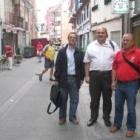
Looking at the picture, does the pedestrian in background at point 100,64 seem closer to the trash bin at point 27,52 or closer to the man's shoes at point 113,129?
the man's shoes at point 113,129

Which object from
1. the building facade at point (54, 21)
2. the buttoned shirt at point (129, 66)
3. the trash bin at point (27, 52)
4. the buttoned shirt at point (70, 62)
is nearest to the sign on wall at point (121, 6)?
the buttoned shirt at point (70, 62)

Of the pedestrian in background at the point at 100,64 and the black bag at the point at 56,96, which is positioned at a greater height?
the pedestrian in background at the point at 100,64

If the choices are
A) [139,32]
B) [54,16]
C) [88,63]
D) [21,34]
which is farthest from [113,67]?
[54,16]

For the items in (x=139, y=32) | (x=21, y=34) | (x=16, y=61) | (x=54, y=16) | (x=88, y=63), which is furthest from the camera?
(x=54, y=16)

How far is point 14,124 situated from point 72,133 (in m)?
1.30

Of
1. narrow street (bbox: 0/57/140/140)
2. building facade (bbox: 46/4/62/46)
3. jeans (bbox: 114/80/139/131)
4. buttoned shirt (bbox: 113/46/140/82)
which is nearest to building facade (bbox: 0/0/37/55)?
narrow street (bbox: 0/57/140/140)

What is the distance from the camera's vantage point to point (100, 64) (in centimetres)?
641

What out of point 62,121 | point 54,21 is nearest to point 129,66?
point 62,121

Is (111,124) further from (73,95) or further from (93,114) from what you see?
(73,95)

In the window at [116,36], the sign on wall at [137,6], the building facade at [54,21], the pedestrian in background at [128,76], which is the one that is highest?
the building facade at [54,21]

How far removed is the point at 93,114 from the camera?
683 centimetres

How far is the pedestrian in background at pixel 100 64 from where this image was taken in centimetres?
639

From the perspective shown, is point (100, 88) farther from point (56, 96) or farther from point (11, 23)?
point (11, 23)

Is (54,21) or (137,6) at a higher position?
(54,21)
